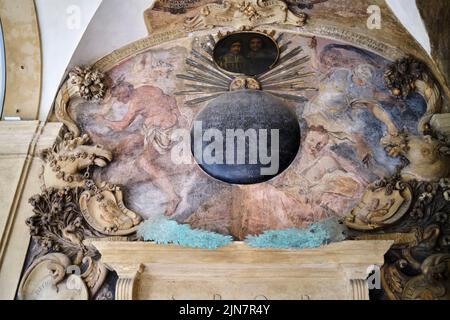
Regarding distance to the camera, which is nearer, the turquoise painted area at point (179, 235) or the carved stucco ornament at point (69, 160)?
the turquoise painted area at point (179, 235)

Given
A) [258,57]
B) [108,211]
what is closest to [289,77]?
[258,57]

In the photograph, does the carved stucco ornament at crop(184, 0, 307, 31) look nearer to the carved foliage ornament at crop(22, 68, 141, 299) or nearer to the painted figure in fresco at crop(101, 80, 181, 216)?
the painted figure in fresco at crop(101, 80, 181, 216)

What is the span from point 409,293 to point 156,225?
2.85m

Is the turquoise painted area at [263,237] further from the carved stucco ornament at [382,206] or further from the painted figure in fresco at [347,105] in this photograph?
the painted figure in fresco at [347,105]

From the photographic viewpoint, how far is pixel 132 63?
7781 mm

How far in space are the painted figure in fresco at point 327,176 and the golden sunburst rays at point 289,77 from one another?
2.10 feet

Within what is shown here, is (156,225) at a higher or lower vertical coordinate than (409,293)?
higher

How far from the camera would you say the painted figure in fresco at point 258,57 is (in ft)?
24.5

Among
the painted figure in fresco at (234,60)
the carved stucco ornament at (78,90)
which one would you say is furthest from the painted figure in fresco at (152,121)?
the painted figure in fresco at (234,60)

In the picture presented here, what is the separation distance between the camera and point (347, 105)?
7.10 m

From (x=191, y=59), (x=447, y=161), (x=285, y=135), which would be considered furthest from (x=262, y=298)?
(x=191, y=59)

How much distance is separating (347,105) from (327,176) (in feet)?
3.44

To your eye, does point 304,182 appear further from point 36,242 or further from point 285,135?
point 36,242

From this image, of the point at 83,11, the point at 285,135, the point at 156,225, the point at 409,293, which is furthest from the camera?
the point at 83,11
